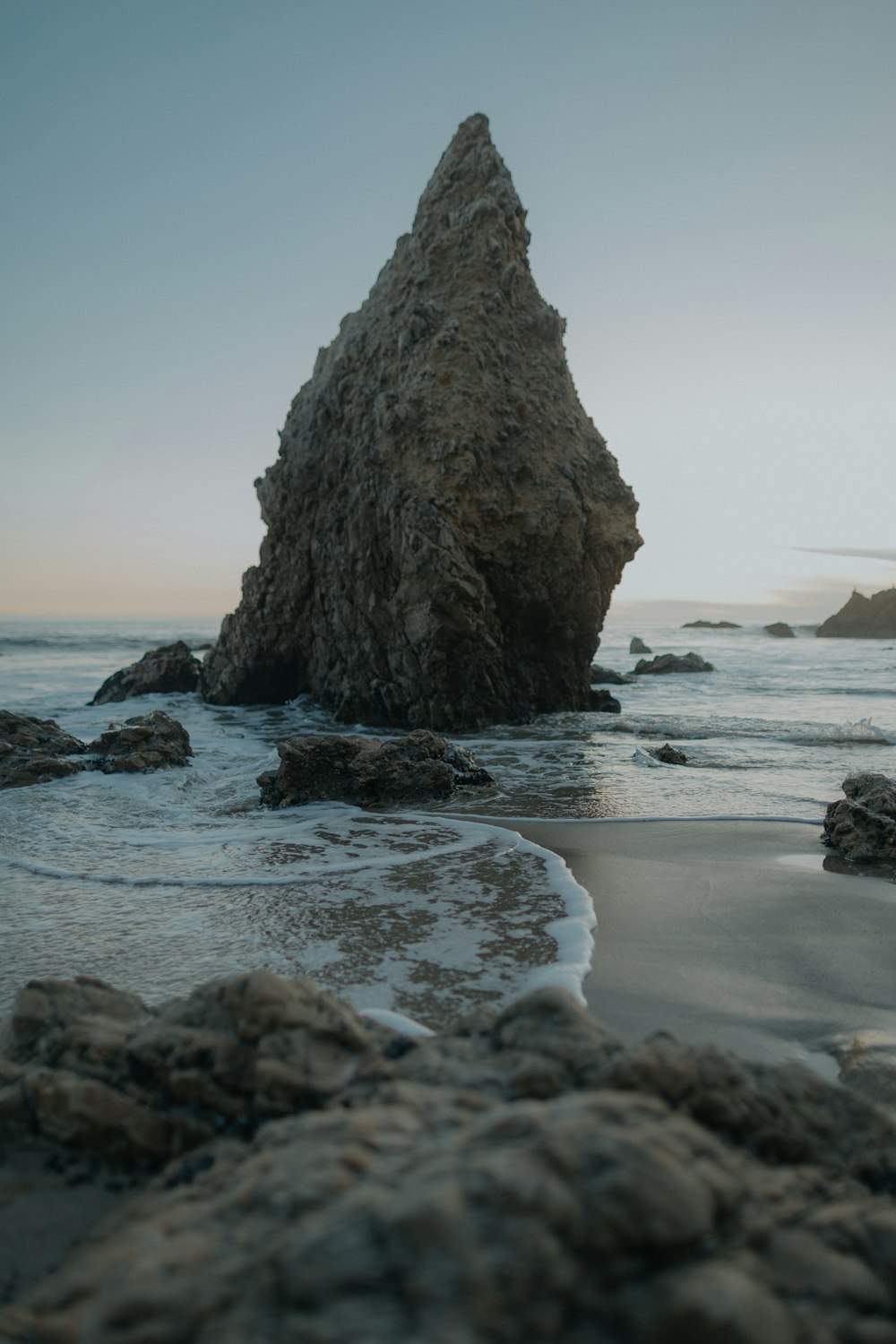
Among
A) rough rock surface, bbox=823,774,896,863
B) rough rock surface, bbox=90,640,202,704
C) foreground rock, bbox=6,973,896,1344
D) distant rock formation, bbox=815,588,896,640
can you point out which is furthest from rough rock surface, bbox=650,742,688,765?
distant rock formation, bbox=815,588,896,640

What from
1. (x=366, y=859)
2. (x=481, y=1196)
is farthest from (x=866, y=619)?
(x=481, y=1196)

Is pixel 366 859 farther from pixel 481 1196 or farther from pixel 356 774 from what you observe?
pixel 481 1196

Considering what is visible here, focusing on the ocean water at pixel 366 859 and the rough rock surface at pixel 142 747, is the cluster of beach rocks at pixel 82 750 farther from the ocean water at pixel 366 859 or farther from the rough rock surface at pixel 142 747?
the ocean water at pixel 366 859

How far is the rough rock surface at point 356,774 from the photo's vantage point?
754 cm

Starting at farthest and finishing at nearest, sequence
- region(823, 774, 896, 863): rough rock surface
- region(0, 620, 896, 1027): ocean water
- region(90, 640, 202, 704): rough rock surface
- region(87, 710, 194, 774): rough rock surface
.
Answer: region(90, 640, 202, 704): rough rock surface, region(87, 710, 194, 774): rough rock surface, region(823, 774, 896, 863): rough rock surface, region(0, 620, 896, 1027): ocean water

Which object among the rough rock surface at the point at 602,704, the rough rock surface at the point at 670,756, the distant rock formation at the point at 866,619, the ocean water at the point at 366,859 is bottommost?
the ocean water at the point at 366,859

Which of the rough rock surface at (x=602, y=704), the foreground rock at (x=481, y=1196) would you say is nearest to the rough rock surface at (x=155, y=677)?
the rough rock surface at (x=602, y=704)

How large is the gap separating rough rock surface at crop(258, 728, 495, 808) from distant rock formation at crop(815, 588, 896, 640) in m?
51.7

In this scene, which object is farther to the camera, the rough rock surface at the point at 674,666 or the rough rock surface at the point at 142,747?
the rough rock surface at the point at 674,666

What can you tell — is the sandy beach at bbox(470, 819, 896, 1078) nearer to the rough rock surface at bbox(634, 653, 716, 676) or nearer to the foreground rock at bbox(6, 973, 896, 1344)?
the foreground rock at bbox(6, 973, 896, 1344)

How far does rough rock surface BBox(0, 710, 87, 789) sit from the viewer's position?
8609 mm

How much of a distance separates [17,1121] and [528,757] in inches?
321

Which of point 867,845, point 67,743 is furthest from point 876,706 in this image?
point 67,743

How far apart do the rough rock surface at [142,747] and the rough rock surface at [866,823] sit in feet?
23.2
